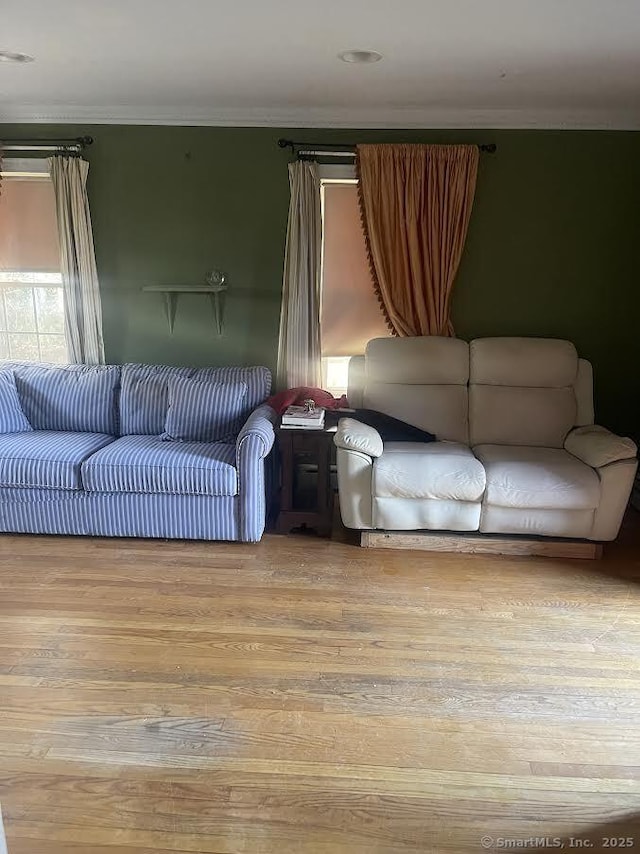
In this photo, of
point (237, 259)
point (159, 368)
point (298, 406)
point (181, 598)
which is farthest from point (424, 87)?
point (181, 598)

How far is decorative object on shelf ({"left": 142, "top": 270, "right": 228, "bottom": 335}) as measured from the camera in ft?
13.1

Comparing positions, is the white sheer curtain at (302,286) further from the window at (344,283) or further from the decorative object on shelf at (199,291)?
the decorative object on shelf at (199,291)

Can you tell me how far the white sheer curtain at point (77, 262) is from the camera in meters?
3.98

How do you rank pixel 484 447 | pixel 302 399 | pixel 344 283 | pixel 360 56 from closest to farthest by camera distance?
pixel 360 56, pixel 484 447, pixel 302 399, pixel 344 283

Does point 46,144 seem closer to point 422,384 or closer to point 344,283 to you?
point 344,283

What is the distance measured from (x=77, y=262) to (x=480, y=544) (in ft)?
10.2

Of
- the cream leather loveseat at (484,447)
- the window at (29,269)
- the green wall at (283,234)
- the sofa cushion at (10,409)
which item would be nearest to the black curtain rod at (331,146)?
the green wall at (283,234)

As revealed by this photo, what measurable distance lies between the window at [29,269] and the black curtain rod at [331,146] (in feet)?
5.28

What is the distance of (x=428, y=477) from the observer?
3176 mm

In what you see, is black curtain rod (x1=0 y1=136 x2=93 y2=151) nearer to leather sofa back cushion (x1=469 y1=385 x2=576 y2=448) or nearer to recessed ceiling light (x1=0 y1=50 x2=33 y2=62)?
recessed ceiling light (x1=0 y1=50 x2=33 y2=62)

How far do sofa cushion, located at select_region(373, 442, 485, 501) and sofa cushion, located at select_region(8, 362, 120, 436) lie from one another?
1759 millimetres

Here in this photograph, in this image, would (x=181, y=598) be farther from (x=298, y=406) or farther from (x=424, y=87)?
(x=424, y=87)

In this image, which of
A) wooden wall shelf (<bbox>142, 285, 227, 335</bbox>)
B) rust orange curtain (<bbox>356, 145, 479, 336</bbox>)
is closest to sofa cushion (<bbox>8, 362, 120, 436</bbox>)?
wooden wall shelf (<bbox>142, 285, 227, 335</bbox>)

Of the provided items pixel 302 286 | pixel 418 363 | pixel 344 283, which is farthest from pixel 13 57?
pixel 418 363
